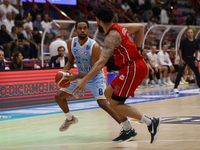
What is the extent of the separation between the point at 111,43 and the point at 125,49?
0.27 metres

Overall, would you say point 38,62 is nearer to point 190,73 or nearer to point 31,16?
point 31,16

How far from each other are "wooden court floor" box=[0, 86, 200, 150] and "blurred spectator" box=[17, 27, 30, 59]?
5.51m

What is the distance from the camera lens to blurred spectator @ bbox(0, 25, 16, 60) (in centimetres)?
1314

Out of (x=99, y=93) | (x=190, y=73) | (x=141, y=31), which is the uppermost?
(x=141, y=31)

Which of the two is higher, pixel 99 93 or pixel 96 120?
pixel 99 93

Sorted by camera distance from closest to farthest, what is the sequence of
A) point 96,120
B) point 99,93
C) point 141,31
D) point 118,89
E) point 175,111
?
point 118,89, point 141,31, point 99,93, point 96,120, point 175,111

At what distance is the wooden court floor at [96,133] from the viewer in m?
5.16

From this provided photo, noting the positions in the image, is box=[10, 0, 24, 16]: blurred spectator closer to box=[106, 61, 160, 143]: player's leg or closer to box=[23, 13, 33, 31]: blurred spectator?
box=[23, 13, 33, 31]: blurred spectator

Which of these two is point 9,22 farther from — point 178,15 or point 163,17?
point 178,15

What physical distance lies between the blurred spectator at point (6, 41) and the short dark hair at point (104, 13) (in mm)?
8680

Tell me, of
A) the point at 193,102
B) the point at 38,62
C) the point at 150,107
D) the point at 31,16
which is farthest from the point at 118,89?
the point at 31,16

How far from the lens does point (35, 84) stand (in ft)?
34.5

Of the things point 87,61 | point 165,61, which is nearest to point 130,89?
point 87,61

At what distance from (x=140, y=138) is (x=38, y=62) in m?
8.98
